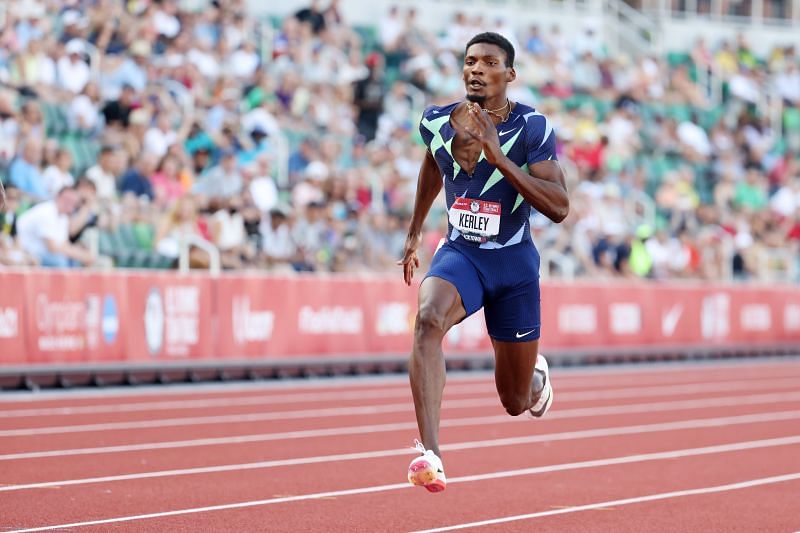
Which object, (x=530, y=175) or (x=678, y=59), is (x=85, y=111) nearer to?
(x=530, y=175)

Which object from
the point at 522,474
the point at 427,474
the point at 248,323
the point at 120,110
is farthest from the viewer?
the point at 120,110

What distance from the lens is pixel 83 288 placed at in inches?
569

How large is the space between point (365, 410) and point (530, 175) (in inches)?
279

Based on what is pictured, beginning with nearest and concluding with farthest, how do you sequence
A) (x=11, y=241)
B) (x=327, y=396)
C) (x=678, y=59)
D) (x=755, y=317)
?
(x=11, y=241)
(x=327, y=396)
(x=755, y=317)
(x=678, y=59)

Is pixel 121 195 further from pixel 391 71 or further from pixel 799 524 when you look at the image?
pixel 799 524

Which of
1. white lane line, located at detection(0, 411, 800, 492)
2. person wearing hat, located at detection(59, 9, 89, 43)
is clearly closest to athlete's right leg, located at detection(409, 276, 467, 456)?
white lane line, located at detection(0, 411, 800, 492)

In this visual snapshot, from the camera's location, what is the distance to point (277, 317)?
16781mm

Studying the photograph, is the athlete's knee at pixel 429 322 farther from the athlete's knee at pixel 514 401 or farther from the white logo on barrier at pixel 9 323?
the white logo on barrier at pixel 9 323

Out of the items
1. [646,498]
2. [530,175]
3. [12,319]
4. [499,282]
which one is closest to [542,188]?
[530,175]

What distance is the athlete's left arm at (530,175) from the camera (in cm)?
625

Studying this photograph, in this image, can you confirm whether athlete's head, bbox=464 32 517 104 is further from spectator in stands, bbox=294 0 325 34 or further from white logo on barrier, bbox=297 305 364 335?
spectator in stands, bbox=294 0 325 34

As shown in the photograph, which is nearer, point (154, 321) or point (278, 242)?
point (154, 321)

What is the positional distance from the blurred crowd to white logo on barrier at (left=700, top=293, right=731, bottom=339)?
18.8 inches

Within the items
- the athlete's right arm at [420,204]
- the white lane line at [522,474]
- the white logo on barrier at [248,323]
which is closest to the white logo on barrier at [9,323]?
the white logo on barrier at [248,323]
